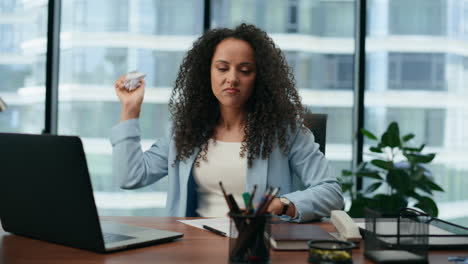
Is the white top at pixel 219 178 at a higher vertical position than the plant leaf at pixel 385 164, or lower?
higher

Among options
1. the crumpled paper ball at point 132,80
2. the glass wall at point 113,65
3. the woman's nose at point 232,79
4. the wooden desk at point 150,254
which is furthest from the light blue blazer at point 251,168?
the glass wall at point 113,65

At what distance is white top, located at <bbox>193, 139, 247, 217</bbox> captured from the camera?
67.9 inches

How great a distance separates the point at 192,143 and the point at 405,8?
7.84ft

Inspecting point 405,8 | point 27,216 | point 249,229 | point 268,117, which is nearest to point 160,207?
point 268,117

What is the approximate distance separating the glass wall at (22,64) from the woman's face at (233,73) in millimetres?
2054

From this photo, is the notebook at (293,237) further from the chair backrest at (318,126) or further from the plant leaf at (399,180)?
the plant leaf at (399,180)

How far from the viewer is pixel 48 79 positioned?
11.2 ft

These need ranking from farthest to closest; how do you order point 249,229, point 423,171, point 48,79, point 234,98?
point 48,79 → point 423,171 → point 234,98 → point 249,229

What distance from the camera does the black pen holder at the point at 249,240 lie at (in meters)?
0.93

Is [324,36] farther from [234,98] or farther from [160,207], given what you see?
[234,98]

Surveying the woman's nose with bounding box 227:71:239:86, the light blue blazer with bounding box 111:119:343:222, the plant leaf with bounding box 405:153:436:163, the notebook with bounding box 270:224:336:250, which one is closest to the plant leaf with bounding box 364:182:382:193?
the plant leaf with bounding box 405:153:436:163

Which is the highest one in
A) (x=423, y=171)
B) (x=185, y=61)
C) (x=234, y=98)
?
(x=185, y=61)

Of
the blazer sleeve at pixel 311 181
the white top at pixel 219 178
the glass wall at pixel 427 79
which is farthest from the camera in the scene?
the glass wall at pixel 427 79

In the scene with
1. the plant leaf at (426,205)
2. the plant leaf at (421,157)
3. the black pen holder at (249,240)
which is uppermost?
the black pen holder at (249,240)
